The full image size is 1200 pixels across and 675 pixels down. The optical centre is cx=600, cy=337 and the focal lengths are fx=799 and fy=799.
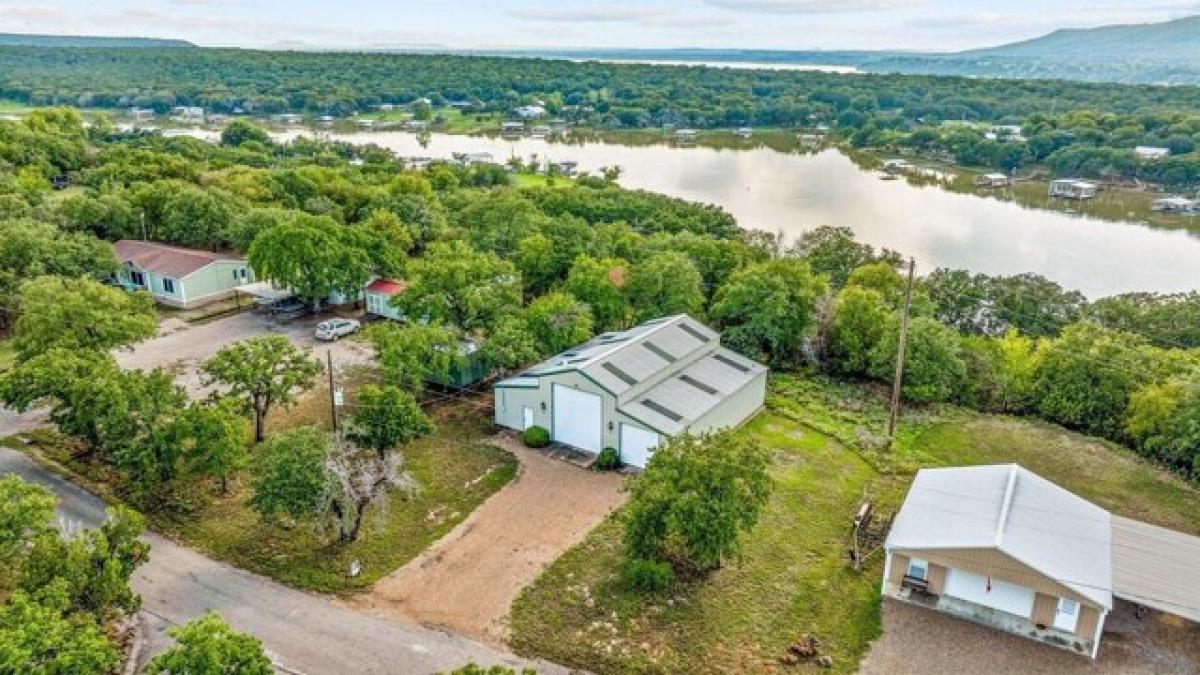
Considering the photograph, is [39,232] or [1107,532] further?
[39,232]

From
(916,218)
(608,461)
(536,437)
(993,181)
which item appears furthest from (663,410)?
(993,181)

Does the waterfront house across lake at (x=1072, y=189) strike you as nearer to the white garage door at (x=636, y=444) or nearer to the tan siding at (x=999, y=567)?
the white garage door at (x=636, y=444)

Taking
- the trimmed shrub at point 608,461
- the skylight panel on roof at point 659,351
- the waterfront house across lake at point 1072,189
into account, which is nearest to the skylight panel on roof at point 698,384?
the skylight panel on roof at point 659,351

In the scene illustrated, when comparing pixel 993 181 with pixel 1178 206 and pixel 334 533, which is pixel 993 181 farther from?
pixel 334 533

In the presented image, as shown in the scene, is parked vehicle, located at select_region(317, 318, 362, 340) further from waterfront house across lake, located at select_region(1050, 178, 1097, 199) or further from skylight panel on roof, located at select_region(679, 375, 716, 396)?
waterfront house across lake, located at select_region(1050, 178, 1097, 199)

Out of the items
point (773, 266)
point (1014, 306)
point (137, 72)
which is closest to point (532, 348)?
point (773, 266)

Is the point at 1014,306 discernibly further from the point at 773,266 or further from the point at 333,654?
the point at 333,654
